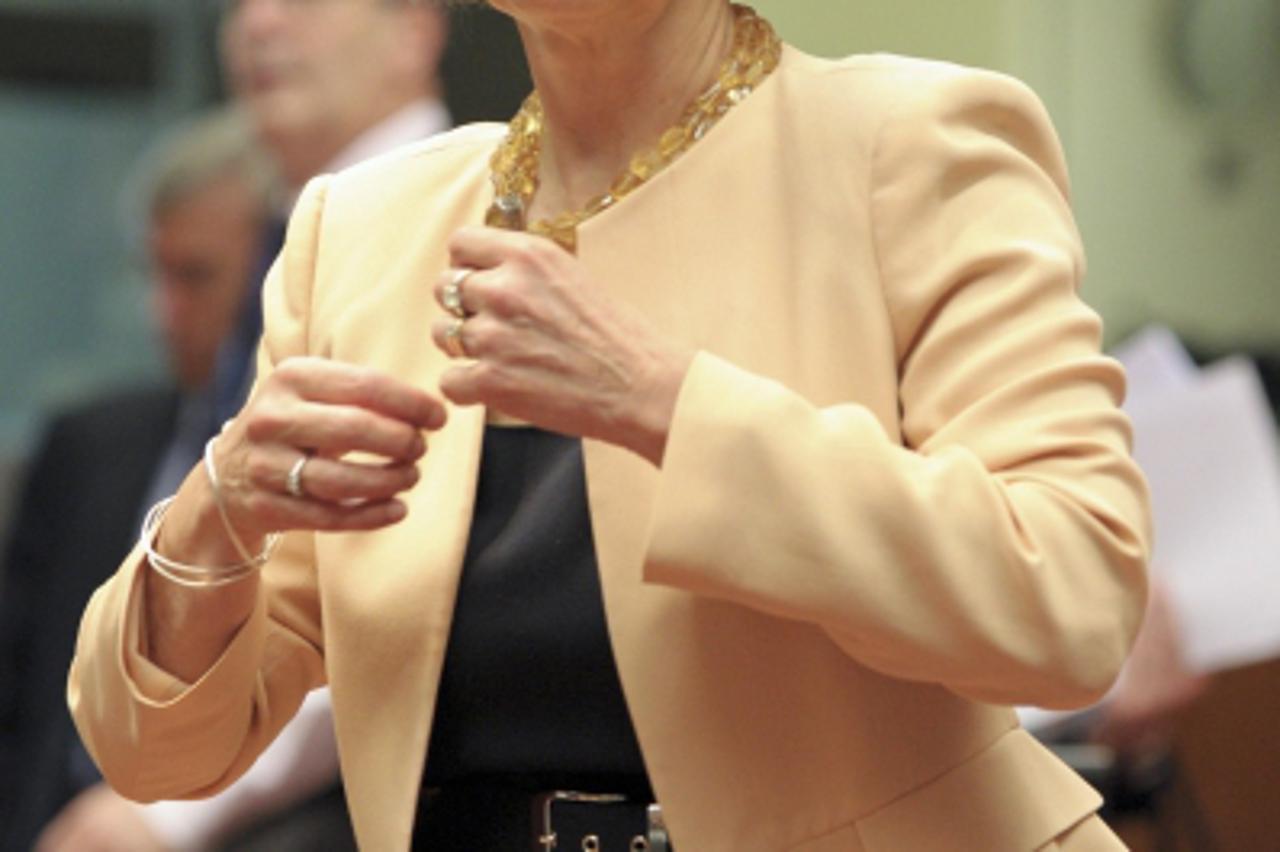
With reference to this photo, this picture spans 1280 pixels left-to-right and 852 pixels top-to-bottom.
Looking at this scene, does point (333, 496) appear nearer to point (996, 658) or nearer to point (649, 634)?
point (649, 634)

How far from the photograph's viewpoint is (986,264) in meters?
1.56

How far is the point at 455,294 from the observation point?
150 cm

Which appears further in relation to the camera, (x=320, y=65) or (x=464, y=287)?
(x=320, y=65)

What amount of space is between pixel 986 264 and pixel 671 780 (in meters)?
0.38

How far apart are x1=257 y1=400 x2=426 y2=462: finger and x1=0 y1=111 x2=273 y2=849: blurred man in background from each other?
7.27ft

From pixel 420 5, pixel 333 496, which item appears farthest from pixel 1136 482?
pixel 420 5

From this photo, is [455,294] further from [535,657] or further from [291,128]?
[291,128]

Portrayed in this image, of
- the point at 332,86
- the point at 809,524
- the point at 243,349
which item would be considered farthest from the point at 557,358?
the point at 332,86

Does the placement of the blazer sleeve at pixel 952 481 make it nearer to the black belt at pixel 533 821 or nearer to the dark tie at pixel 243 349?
the black belt at pixel 533 821

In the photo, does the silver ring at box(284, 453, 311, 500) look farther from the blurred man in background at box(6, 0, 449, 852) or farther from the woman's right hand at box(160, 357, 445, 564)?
the blurred man in background at box(6, 0, 449, 852)

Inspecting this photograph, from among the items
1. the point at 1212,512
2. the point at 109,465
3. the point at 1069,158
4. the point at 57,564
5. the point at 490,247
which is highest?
the point at 490,247

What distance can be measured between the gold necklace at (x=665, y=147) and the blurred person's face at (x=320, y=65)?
1732 millimetres

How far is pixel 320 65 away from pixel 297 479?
216 cm

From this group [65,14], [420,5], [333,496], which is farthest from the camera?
[65,14]
